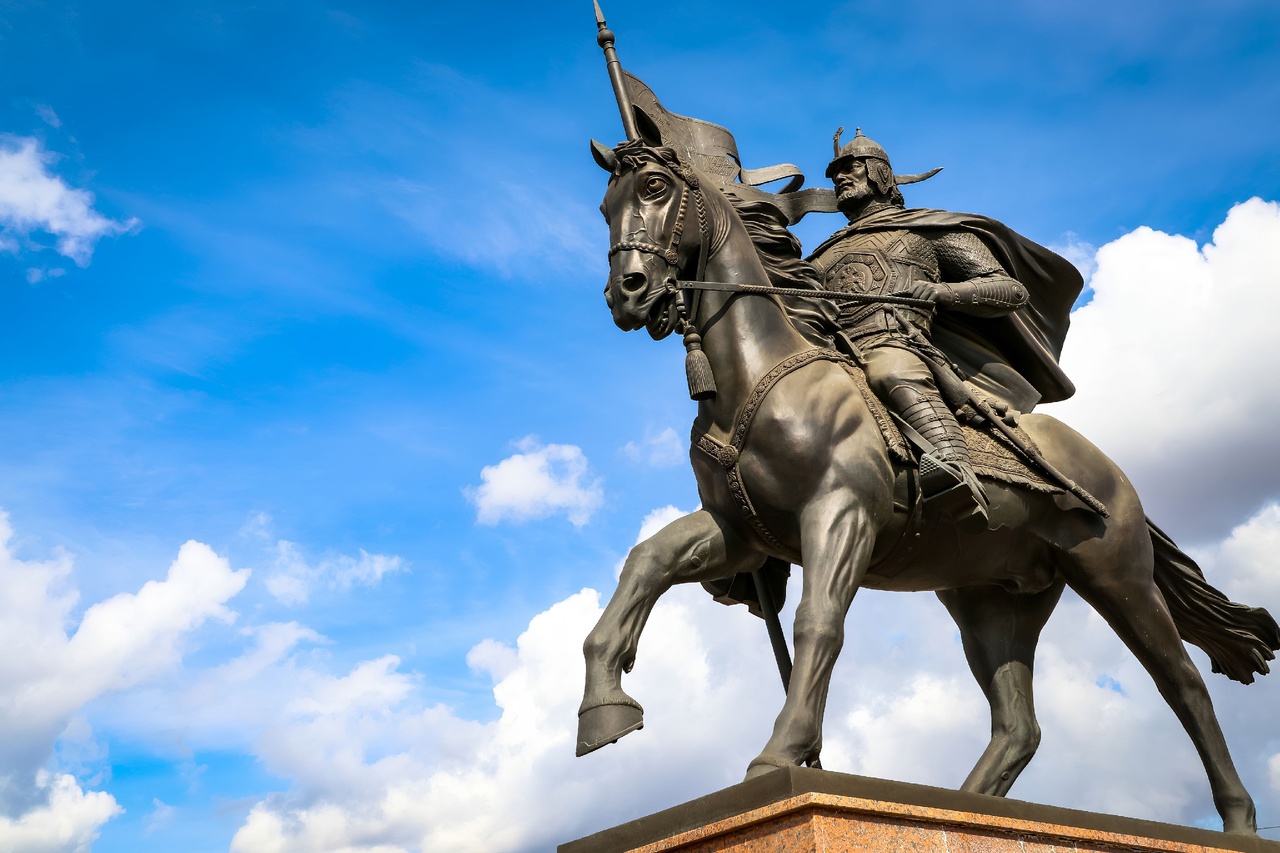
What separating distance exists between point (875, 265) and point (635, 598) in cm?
329

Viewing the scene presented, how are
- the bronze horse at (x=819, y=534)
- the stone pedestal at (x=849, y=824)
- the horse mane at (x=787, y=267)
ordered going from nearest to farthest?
the stone pedestal at (x=849, y=824) < the bronze horse at (x=819, y=534) < the horse mane at (x=787, y=267)

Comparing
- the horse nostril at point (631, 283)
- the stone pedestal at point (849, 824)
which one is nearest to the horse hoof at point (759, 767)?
the stone pedestal at point (849, 824)

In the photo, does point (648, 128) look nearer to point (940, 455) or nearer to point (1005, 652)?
point (940, 455)

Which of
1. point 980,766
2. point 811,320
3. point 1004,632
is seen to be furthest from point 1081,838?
point 811,320

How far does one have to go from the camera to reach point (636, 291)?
745cm

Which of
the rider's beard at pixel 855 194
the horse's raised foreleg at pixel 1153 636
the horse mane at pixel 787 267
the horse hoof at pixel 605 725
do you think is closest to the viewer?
the horse hoof at pixel 605 725

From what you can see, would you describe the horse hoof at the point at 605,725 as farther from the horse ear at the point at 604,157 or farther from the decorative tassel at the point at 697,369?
the horse ear at the point at 604,157

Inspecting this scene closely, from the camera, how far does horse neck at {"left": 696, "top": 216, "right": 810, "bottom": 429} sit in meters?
7.62

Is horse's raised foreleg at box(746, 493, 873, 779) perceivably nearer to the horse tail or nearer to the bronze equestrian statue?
the bronze equestrian statue

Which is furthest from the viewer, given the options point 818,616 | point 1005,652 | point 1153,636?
point 1005,652

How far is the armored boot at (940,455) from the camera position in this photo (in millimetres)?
7582

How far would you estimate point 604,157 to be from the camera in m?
8.05

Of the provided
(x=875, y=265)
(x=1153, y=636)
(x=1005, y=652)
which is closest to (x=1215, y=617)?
(x=1153, y=636)

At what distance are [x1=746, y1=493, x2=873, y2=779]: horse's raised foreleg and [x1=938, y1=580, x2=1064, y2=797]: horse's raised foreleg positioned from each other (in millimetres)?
2299
